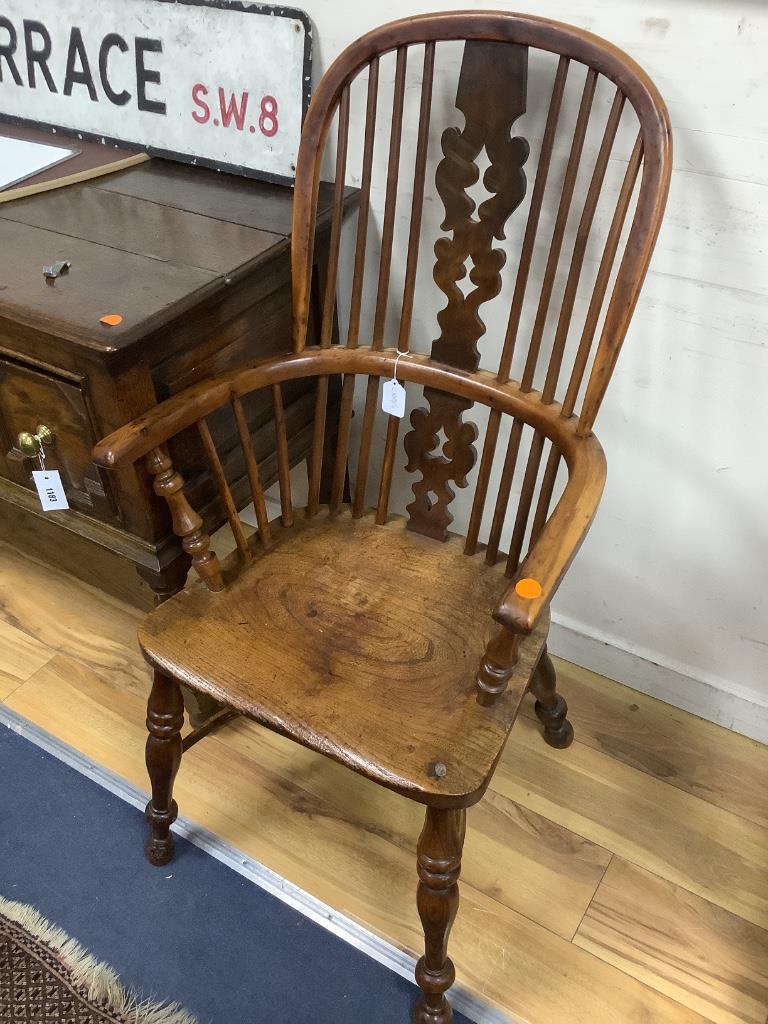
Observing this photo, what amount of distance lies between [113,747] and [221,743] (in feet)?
0.59

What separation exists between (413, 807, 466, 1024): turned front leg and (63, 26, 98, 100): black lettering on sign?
1228 millimetres

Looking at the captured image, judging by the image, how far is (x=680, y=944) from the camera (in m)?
1.16

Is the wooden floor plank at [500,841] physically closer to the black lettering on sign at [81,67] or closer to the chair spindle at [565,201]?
the chair spindle at [565,201]

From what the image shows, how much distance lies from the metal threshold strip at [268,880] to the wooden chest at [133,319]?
16.2 inches

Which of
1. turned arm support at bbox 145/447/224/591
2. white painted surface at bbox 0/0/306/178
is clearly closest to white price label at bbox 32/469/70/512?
turned arm support at bbox 145/447/224/591

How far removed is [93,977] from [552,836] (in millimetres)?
685

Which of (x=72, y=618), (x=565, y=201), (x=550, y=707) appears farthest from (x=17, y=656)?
(x=565, y=201)

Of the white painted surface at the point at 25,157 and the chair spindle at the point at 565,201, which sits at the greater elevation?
the chair spindle at the point at 565,201

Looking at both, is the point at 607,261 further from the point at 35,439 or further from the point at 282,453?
the point at 35,439

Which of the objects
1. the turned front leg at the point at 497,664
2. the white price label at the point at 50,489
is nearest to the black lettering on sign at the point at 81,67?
the white price label at the point at 50,489

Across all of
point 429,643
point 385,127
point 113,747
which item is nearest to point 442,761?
point 429,643

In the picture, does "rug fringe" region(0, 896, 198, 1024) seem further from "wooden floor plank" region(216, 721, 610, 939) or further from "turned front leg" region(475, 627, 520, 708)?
"turned front leg" region(475, 627, 520, 708)

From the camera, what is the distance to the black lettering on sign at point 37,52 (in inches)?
53.2

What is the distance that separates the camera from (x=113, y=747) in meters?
1.41
